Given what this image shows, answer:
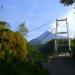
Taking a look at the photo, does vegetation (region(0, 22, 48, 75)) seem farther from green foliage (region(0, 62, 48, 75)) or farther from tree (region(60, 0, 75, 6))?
tree (region(60, 0, 75, 6))

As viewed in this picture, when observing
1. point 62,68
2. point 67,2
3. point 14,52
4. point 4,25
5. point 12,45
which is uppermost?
point 67,2

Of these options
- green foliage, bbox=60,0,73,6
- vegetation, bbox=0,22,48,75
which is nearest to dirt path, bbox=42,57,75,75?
vegetation, bbox=0,22,48,75

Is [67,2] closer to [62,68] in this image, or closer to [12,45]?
[62,68]

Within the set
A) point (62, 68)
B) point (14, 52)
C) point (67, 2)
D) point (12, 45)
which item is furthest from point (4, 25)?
point (67, 2)

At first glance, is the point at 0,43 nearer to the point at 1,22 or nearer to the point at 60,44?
the point at 1,22

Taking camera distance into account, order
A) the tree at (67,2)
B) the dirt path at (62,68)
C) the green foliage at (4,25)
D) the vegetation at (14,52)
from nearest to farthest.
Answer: the vegetation at (14,52) < the green foliage at (4,25) < the dirt path at (62,68) < the tree at (67,2)

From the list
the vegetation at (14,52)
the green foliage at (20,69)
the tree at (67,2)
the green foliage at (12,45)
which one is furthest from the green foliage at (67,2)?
the green foliage at (12,45)

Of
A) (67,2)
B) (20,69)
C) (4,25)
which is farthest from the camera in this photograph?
(67,2)

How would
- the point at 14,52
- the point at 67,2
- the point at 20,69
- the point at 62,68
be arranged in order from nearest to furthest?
1. the point at 20,69
2. the point at 14,52
3. the point at 62,68
4. the point at 67,2

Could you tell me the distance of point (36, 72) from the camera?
14.6m

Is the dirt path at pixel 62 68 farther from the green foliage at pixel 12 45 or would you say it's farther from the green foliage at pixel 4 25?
the green foliage at pixel 4 25

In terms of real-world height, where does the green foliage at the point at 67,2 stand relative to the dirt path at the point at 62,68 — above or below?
above

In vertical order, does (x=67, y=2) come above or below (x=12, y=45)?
above

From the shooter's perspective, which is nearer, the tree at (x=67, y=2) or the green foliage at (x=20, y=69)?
the green foliage at (x=20, y=69)
